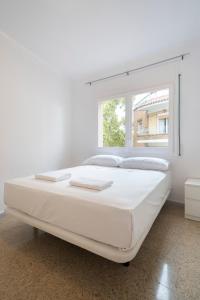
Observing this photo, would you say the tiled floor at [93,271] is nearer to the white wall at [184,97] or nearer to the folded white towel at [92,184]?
the folded white towel at [92,184]

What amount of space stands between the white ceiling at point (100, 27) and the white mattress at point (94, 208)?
210 centimetres

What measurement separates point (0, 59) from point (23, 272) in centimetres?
280

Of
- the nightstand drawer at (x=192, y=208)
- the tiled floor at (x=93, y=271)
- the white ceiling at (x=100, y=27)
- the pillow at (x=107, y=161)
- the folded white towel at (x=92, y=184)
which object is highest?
the white ceiling at (x=100, y=27)

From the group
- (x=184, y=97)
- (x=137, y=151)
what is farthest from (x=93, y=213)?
(x=184, y=97)

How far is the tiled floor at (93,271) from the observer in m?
1.17

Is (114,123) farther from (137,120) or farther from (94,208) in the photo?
(94,208)

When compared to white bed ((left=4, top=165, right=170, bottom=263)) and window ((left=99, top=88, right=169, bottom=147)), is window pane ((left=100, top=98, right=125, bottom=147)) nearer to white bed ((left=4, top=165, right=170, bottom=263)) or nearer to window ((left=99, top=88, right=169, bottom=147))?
window ((left=99, top=88, right=169, bottom=147))

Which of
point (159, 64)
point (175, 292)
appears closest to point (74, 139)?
point (159, 64)

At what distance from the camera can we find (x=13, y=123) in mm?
2662

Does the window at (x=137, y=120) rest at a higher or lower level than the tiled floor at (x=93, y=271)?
higher

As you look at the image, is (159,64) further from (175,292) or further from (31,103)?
(175,292)

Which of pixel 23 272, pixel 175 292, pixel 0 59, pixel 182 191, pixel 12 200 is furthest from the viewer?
pixel 182 191

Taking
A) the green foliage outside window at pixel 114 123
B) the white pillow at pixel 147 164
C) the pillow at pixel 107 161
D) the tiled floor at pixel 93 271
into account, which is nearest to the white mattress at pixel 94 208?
the tiled floor at pixel 93 271

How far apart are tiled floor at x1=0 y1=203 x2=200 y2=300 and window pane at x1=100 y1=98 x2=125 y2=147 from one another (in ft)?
7.15
